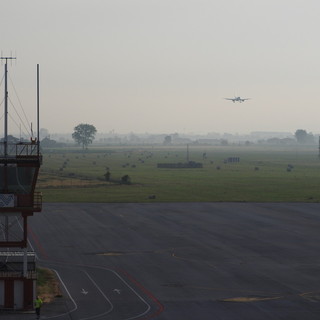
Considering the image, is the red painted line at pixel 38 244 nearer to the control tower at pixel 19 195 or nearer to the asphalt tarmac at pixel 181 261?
the asphalt tarmac at pixel 181 261

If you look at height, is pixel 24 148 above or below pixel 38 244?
above

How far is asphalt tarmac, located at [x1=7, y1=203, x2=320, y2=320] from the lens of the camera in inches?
1885

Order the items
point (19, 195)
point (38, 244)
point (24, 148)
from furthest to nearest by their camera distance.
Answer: point (38, 244) → point (19, 195) → point (24, 148)

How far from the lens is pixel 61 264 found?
206ft

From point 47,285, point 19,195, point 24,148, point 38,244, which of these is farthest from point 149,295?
point 38,244

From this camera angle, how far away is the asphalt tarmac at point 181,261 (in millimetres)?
47875

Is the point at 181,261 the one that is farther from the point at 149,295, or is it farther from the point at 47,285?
the point at 47,285

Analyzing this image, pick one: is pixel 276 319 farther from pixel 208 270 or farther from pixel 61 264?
pixel 61 264

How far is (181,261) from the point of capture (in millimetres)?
64625

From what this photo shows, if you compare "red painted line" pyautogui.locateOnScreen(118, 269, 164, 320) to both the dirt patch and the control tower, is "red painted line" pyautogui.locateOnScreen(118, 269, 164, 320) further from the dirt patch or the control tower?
the control tower

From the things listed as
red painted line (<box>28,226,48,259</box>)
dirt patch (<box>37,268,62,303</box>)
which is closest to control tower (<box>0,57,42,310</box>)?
dirt patch (<box>37,268,62,303</box>)

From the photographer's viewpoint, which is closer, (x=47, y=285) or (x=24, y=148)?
(x=24, y=148)

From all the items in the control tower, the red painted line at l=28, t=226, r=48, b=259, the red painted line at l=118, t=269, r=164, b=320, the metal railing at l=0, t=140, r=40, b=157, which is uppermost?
the metal railing at l=0, t=140, r=40, b=157

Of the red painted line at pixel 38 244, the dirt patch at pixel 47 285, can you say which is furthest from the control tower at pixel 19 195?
the red painted line at pixel 38 244
